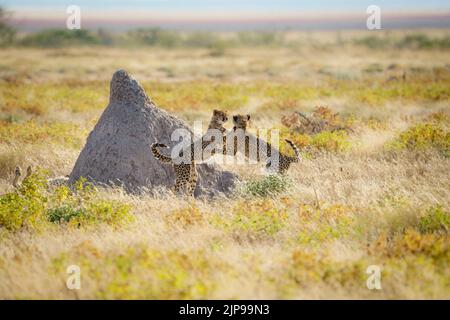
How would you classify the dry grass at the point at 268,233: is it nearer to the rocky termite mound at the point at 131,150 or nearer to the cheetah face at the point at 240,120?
the rocky termite mound at the point at 131,150

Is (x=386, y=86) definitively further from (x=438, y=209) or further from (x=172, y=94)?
(x=438, y=209)

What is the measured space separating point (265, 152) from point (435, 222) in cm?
281

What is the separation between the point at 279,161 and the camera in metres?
8.64

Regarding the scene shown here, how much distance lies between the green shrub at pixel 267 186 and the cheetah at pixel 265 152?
Result: 14.0 inches

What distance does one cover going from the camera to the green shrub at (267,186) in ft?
26.3

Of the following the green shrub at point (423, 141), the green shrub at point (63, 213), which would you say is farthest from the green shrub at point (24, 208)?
the green shrub at point (423, 141)

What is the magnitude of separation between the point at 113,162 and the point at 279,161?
8.11ft

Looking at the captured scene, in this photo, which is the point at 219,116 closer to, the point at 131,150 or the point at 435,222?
the point at 131,150

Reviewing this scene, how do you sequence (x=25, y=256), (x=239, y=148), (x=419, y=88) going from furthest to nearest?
(x=419, y=88) < (x=239, y=148) < (x=25, y=256)

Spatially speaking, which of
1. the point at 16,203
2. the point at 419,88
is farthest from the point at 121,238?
the point at 419,88

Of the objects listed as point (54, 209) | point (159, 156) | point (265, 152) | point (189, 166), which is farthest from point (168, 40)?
point (54, 209)

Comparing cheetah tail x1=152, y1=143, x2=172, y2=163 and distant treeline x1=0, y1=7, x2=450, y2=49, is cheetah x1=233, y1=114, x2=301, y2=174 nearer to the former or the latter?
cheetah tail x1=152, y1=143, x2=172, y2=163

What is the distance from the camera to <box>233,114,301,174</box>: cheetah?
8.00 metres

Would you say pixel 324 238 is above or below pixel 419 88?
below
